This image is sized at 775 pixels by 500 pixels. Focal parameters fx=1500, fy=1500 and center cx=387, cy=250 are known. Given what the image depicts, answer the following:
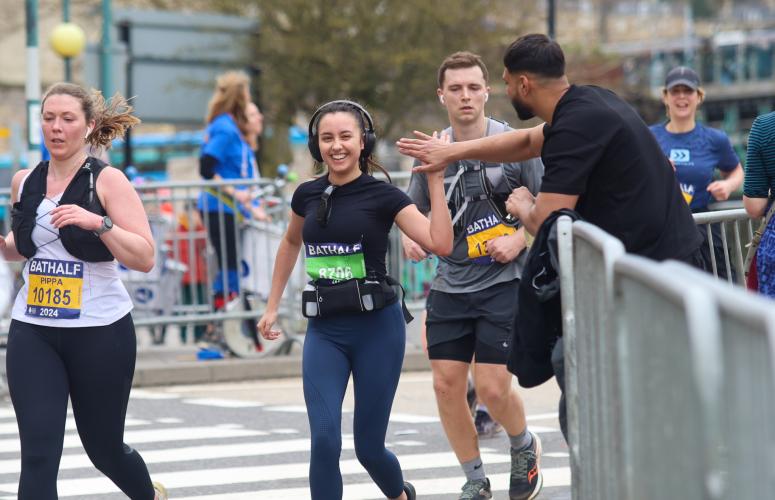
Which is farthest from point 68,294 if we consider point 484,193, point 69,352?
point 484,193

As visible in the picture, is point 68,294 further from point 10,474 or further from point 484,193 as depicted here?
point 10,474

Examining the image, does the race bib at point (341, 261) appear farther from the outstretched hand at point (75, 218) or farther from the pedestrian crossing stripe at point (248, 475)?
the pedestrian crossing stripe at point (248, 475)

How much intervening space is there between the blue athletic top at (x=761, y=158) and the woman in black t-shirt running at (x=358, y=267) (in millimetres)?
1610

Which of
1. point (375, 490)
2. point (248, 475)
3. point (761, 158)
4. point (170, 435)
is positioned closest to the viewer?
point (761, 158)

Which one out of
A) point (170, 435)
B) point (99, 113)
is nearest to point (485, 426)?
point (170, 435)

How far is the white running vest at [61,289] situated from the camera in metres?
5.50

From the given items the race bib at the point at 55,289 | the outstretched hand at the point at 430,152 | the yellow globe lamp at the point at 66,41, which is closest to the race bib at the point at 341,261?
the outstretched hand at the point at 430,152

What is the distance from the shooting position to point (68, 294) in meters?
5.51

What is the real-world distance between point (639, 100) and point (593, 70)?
3005 mm

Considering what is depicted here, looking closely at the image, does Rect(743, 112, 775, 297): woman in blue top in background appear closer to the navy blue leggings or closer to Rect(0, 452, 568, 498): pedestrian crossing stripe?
the navy blue leggings

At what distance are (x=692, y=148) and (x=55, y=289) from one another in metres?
5.26

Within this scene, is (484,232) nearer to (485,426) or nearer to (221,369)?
(485,426)

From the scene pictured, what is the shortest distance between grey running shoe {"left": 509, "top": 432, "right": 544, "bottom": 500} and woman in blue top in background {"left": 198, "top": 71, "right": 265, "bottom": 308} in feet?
17.8

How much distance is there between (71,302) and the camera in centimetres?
550
